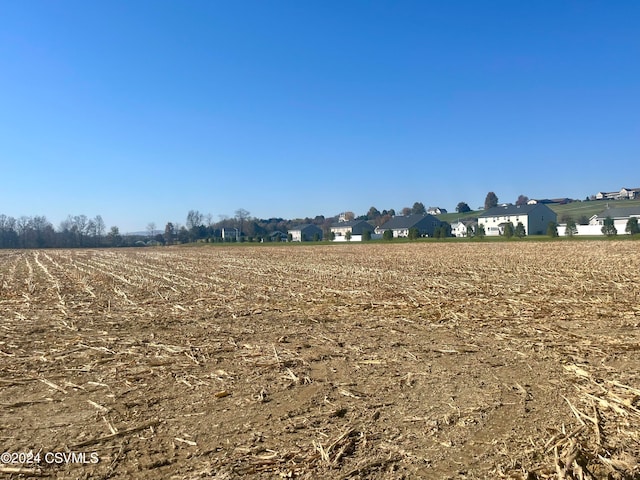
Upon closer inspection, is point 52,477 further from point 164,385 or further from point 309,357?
point 309,357

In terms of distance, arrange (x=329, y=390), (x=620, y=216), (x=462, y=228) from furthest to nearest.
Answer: (x=462, y=228) → (x=620, y=216) → (x=329, y=390)

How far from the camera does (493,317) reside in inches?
406

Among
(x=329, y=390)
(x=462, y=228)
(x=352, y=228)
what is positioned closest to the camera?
(x=329, y=390)

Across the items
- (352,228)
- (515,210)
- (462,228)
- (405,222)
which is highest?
(515,210)

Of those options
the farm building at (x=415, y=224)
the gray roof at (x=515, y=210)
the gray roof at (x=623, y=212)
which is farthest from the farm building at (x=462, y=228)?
the gray roof at (x=623, y=212)

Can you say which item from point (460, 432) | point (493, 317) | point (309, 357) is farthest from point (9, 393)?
point (493, 317)

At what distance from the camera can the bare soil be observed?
399 centimetres

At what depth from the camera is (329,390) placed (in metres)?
5.80

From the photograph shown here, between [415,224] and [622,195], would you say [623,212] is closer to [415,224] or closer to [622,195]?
[415,224]

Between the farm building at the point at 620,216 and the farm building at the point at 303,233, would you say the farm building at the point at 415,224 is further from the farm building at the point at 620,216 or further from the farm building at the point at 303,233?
the farm building at the point at 620,216

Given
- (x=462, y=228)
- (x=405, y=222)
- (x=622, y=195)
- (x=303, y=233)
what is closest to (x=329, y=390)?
(x=405, y=222)

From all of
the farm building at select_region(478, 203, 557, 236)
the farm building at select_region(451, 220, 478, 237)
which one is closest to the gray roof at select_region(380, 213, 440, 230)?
the farm building at select_region(451, 220, 478, 237)

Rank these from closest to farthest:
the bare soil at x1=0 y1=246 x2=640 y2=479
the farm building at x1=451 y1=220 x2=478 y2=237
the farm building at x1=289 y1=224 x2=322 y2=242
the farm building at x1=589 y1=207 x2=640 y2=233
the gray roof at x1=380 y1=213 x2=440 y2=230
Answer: the bare soil at x1=0 y1=246 x2=640 y2=479, the farm building at x1=589 y1=207 x2=640 y2=233, the gray roof at x1=380 y1=213 x2=440 y2=230, the farm building at x1=451 y1=220 x2=478 y2=237, the farm building at x1=289 y1=224 x2=322 y2=242

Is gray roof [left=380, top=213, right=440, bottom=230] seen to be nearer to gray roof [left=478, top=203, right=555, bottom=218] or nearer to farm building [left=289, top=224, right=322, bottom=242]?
gray roof [left=478, top=203, right=555, bottom=218]
